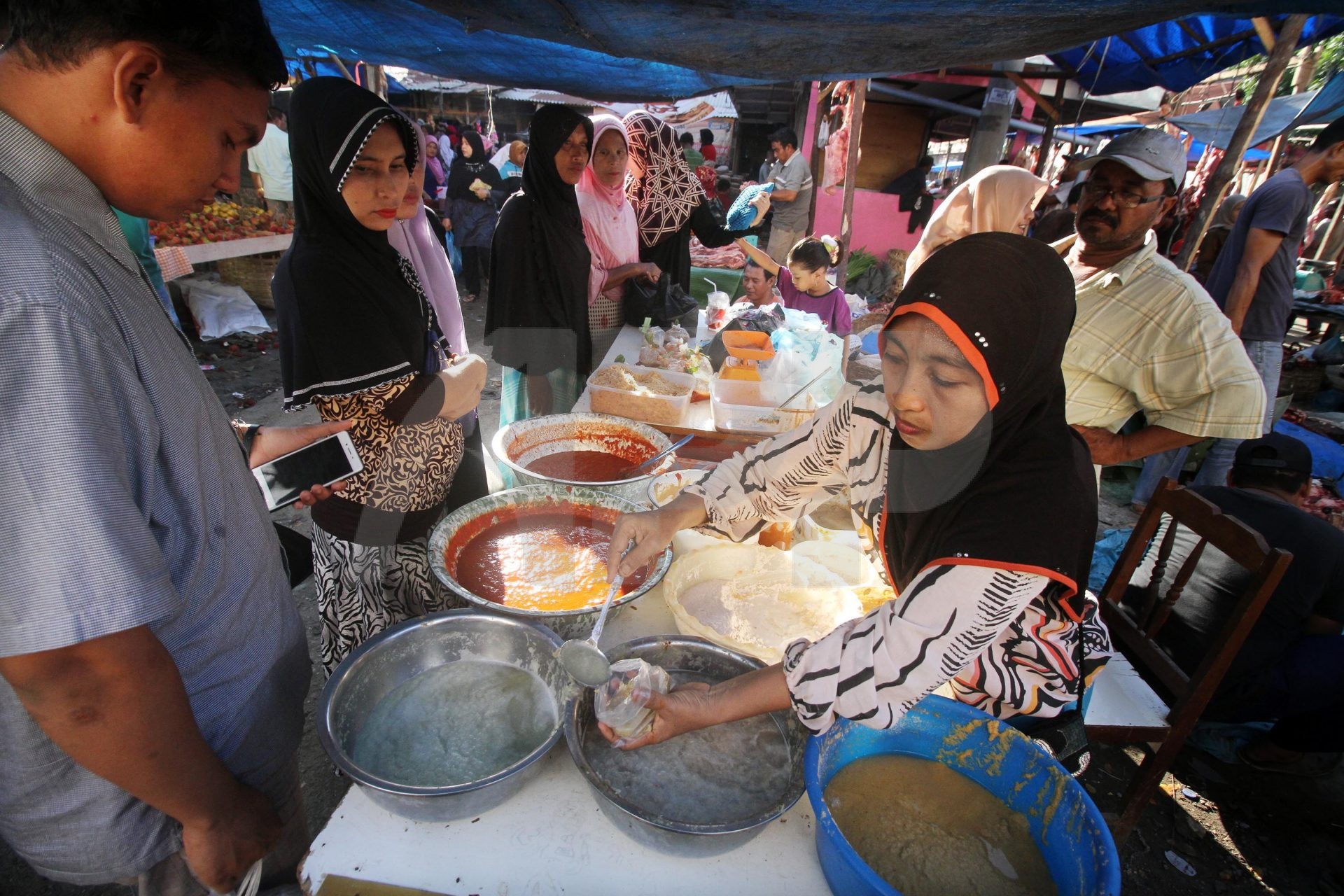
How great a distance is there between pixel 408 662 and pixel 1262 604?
93.7 inches

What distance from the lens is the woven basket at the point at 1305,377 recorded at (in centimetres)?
651

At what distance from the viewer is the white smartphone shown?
145 centimetres

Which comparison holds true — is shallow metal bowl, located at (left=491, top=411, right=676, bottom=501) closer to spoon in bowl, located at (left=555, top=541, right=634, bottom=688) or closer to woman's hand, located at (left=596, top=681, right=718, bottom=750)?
spoon in bowl, located at (left=555, top=541, right=634, bottom=688)

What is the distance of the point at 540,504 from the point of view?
6.71 ft

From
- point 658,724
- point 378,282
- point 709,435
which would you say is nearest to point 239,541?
point 658,724

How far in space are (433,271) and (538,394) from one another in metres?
1.26

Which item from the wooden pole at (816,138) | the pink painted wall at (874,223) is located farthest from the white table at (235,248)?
the pink painted wall at (874,223)

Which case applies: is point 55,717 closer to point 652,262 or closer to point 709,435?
point 709,435

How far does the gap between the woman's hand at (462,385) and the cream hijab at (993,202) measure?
8.23 feet

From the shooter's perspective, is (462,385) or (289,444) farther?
(462,385)

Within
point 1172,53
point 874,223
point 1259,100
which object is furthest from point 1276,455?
point 874,223

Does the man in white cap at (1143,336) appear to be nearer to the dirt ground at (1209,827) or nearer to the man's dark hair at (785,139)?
the dirt ground at (1209,827)

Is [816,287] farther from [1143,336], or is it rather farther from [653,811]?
[653,811]

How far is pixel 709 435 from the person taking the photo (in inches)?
112
